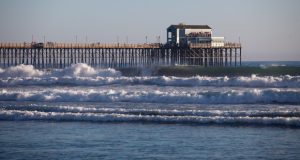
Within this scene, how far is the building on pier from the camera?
60.7 m

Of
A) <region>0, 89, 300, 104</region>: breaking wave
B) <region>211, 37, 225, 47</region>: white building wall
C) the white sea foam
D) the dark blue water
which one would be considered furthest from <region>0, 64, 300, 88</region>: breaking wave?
<region>211, 37, 225, 47</region>: white building wall

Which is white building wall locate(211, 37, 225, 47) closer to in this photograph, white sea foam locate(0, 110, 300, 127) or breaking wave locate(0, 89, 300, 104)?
breaking wave locate(0, 89, 300, 104)

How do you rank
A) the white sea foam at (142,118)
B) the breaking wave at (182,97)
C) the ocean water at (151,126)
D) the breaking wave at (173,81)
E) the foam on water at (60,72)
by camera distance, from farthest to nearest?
the foam on water at (60,72) → the breaking wave at (173,81) → the breaking wave at (182,97) → the white sea foam at (142,118) → the ocean water at (151,126)

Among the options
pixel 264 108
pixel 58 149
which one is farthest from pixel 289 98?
pixel 58 149

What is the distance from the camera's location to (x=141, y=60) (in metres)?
60.2

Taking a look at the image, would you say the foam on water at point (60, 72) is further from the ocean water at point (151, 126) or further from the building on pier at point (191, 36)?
the ocean water at point (151, 126)

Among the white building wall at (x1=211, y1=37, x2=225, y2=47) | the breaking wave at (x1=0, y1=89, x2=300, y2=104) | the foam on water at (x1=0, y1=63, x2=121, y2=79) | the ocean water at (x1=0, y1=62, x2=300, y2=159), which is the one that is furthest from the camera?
the white building wall at (x1=211, y1=37, x2=225, y2=47)

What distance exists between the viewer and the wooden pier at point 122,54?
57.2m

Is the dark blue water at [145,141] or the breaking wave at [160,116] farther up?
the breaking wave at [160,116]

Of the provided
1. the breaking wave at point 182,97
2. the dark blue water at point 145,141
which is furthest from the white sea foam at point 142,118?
the breaking wave at point 182,97

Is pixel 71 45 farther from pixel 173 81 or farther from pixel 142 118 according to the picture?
pixel 142 118

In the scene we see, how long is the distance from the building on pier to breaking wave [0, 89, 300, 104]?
32.2 metres

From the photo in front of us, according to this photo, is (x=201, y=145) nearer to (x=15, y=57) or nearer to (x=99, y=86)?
(x=99, y=86)

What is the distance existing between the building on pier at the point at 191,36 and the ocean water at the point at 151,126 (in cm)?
3236
